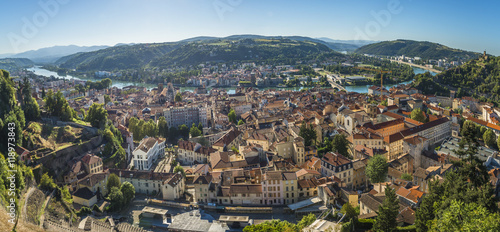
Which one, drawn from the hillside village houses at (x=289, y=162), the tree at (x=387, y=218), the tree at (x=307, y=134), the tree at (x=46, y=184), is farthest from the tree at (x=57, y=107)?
the tree at (x=387, y=218)

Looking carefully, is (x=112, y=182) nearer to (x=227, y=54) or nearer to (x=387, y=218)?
(x=387, y=218)

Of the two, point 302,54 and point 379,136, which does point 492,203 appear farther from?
point 302,54

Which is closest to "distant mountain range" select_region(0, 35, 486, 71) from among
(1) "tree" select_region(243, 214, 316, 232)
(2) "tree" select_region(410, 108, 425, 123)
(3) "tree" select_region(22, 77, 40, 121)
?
(2) "tree" select_region(410, 108, 425, 123)

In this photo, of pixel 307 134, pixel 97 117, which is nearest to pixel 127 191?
pixel 97 117

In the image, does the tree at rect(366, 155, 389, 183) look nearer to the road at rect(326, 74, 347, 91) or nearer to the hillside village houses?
the hillside village houses

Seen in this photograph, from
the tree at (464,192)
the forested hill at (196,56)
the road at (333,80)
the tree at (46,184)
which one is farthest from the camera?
the forested hill at (196,56)

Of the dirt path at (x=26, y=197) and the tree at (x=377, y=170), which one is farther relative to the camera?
the tree at (x=377, y=170)

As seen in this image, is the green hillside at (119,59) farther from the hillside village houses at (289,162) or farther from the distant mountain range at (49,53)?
the hillside village houses at (289,162)
